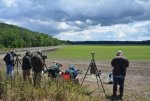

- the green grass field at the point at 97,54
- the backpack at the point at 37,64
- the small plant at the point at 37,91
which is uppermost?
the backpack at the point at 37,64

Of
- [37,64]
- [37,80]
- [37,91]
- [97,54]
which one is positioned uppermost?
[37,64]

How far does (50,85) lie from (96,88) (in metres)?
7.52

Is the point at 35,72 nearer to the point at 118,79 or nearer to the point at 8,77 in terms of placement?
the point at 118,79

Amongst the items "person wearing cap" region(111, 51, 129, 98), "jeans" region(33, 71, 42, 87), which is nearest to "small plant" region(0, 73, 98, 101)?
"jeans" region(33, 71, 42, 87)

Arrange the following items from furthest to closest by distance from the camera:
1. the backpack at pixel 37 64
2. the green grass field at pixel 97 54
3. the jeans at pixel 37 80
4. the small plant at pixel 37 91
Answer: the green grass field at pixel 97 54 < the backpack at pixel 37 64 < the jeans at pixel 37 80 < the small plant at pixel 37 91

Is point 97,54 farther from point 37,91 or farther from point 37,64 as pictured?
point 37,91

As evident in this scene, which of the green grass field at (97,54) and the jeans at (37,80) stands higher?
the jeans at (37,80)

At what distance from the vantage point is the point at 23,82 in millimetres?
13703

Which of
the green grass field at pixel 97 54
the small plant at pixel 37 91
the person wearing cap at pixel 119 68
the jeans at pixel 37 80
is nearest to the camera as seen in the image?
the small plant at pixel 37 91

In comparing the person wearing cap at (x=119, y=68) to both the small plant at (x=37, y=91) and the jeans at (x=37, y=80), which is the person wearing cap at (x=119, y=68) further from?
the small plant at (x=37, y=91)

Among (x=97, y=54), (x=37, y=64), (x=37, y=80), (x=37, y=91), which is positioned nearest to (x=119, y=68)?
→ (x=37, y=64)

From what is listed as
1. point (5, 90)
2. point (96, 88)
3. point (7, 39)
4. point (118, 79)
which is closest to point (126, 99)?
point (118, 79)

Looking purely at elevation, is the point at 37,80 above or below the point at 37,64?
below

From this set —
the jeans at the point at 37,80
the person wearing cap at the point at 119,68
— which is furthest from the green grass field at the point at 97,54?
the jeans at the point at 37,80
